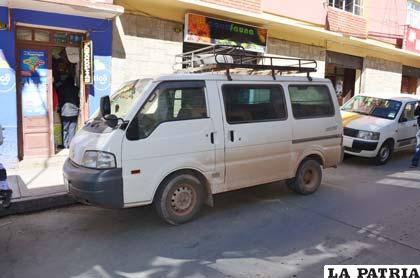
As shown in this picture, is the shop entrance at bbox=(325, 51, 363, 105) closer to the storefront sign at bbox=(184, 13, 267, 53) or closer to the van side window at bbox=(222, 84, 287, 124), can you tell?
the storefront sign at bbox=(184, 13, 267, 53)

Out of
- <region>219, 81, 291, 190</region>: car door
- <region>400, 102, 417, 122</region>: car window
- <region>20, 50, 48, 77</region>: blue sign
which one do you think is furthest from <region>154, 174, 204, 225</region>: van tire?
<region>400, 102, 417, 122</region>: car window

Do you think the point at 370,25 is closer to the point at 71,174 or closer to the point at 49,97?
the point at 49,97

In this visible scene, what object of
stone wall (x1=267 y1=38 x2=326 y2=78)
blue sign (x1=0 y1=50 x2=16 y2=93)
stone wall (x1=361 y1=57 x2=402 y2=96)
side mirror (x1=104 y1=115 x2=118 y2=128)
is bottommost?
side mirror (x1=104 y1=115 x2=118 y2=128)

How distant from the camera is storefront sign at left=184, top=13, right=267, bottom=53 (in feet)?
33.0

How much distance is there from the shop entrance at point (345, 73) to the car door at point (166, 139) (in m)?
11.2

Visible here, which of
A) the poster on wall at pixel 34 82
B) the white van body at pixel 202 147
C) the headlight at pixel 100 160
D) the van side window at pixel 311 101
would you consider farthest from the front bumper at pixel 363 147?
the poster on wall at pixel 34 82

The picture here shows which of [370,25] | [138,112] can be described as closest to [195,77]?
[138,112]

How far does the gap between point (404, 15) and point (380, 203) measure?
1464 centimetres

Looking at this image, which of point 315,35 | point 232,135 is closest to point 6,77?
point 232,135

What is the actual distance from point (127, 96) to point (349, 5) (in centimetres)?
1292

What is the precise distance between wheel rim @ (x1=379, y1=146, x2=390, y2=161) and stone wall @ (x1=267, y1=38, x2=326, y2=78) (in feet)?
15.0

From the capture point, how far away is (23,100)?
826 centimetres

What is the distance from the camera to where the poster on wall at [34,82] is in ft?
26.8

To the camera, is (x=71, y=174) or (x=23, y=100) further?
(x=23, y=100)
